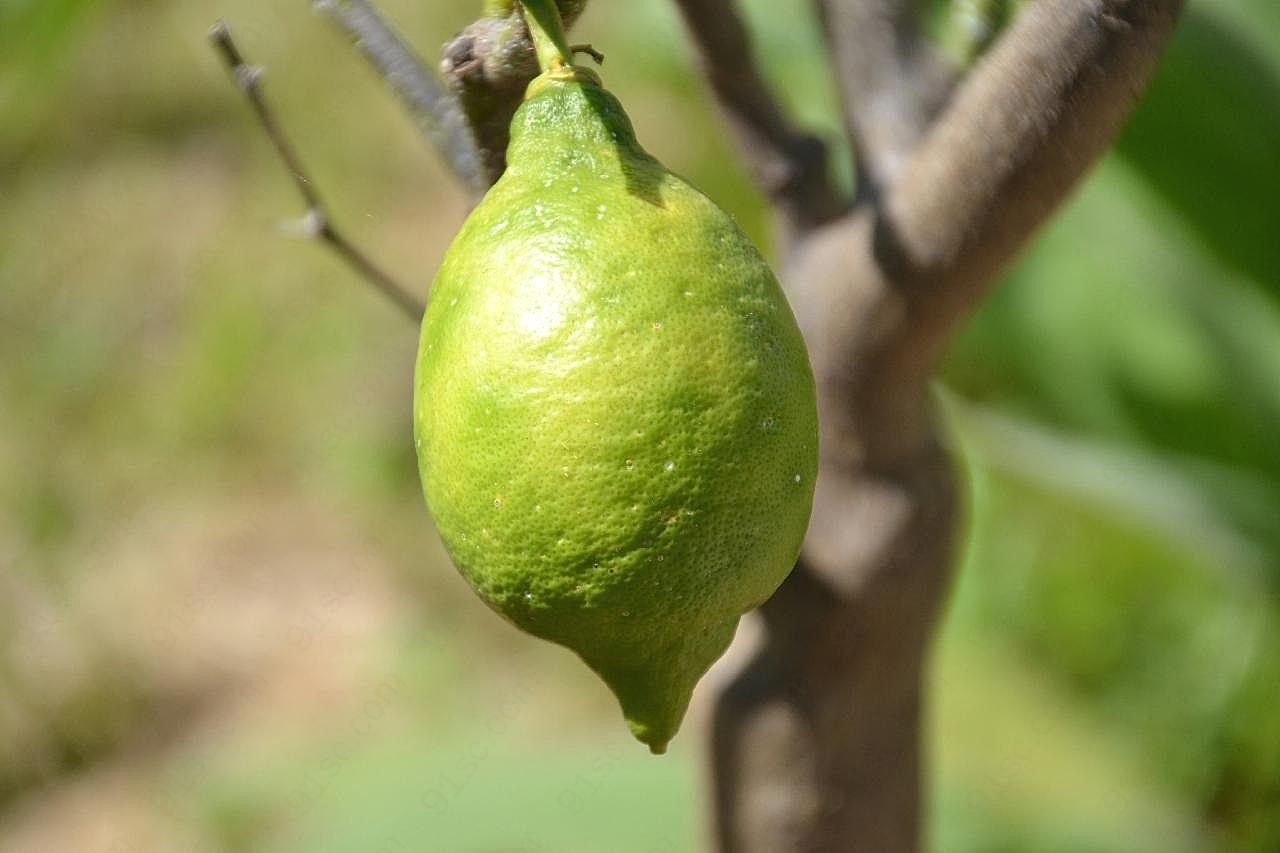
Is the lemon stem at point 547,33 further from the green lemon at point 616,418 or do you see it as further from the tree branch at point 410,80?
the tree branch at point 410,80

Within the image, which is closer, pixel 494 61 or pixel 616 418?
pixel 616 418

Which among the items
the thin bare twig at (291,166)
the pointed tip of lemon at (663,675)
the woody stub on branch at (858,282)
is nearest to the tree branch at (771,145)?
the woody stub on branch at (858,282)

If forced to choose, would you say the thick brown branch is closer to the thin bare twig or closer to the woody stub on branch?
the woody stub on branch

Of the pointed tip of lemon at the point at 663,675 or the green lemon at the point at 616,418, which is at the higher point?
the green lemon at the point at 616,418

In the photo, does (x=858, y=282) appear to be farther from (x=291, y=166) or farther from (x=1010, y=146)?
(x=291, y=166)

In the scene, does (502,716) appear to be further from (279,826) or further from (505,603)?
(505,603)

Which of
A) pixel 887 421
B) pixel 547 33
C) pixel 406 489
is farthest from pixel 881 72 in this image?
pixel 406 489

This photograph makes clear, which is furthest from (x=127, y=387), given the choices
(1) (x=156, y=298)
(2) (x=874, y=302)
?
(2) (x=874, y=302)
